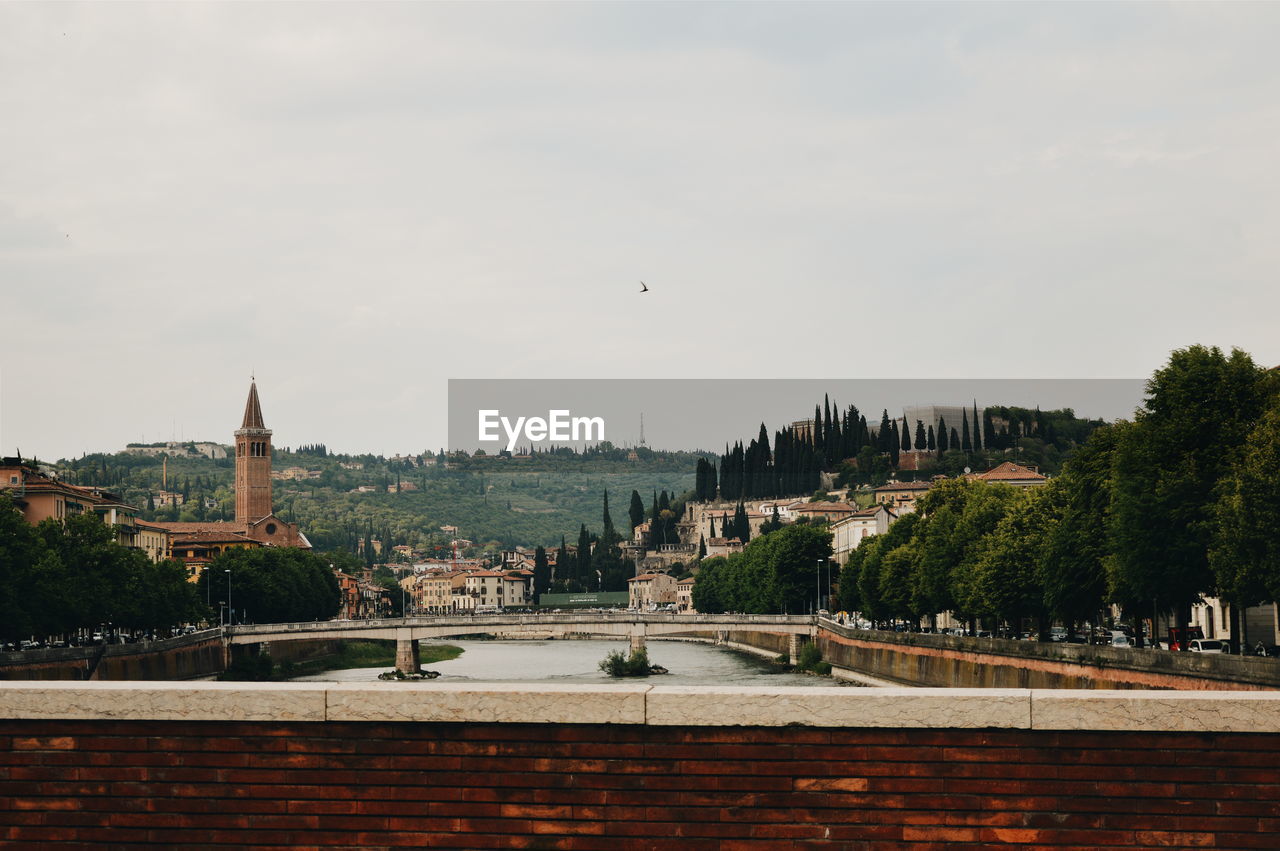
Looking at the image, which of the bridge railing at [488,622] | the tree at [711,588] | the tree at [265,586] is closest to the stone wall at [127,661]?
the bridge railing at [488,622]

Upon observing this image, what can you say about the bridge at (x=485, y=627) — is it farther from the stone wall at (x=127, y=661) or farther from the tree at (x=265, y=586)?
the tree at (x=265, y=586)

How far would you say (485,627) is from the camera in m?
103

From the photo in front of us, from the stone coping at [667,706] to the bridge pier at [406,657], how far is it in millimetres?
97763

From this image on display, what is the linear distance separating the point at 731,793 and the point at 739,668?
101595 millimetres

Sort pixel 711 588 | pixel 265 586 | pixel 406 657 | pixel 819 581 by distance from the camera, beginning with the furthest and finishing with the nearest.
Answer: pixel 711 588 < pixel 819 581 < pixel 265 586 < pixel 406 657

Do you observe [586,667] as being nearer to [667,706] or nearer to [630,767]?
[630,767]

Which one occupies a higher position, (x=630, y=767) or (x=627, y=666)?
(x=630, y=767)

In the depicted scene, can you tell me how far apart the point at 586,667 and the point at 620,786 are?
107543 millimetres

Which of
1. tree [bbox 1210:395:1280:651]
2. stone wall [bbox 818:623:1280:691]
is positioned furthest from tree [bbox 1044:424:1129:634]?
tree [bbox 1210:395:1280:651]

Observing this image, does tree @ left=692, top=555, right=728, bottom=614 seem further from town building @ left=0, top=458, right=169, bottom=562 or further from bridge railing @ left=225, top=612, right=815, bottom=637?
town building @ left=0, top=458, right=169, bottom=562

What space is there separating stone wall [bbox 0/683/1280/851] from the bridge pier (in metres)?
97.7

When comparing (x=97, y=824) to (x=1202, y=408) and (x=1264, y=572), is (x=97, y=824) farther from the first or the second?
(x=1202, y=408)

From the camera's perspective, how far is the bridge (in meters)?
103

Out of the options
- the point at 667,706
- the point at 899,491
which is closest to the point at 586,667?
the point at 899,491
